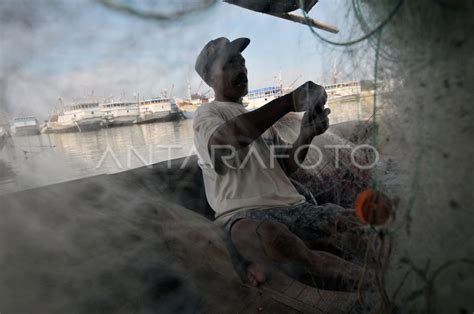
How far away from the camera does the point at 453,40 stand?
24.1 inches

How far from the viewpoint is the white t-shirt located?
1293 mm

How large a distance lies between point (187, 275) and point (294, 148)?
2.80ft

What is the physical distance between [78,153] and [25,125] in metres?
0.53

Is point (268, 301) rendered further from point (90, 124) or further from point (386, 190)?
point (90, 124)

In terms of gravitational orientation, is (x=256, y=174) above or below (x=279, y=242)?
above

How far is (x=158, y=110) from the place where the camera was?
4.14 ft

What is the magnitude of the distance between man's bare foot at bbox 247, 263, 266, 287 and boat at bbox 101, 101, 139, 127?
2.64ft

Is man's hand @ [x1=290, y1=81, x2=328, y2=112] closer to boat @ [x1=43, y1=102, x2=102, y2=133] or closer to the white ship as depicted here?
the white ship

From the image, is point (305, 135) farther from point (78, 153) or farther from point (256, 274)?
point (78, 153)

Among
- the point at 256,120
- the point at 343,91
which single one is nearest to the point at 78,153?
the point at 256,120

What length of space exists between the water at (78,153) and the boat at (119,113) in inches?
2.4

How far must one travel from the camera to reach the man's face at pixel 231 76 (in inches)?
52.8

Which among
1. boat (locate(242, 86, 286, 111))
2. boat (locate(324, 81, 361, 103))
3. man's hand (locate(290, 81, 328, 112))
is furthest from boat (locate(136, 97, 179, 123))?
boat (locate(324, 81, 361, 103))

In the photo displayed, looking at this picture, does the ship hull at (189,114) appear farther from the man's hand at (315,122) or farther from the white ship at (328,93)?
the man's hand at (315,122)
